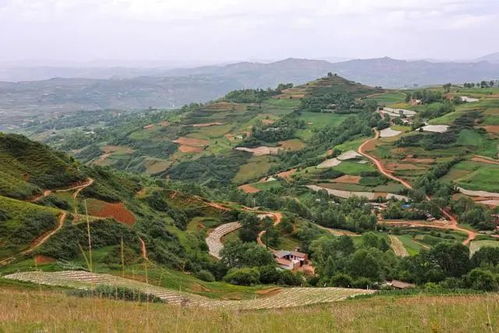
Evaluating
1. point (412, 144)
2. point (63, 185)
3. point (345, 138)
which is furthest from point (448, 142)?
point (63, 185)

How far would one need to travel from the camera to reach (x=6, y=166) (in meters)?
41.7

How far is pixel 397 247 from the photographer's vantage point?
5938 centimetres

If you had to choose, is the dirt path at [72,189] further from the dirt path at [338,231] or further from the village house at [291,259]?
the dirt path at [338,231]

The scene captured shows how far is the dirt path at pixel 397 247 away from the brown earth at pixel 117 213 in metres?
29.8

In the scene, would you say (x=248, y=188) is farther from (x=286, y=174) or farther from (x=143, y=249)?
(x=143, y=249)

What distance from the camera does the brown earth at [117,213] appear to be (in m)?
40.4

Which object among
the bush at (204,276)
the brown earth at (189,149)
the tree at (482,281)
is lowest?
the brown earth at (189,149)

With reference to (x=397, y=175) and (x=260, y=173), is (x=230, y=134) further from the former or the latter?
(x=397, y=175)

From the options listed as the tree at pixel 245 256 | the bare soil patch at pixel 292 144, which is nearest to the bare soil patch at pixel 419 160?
the bare soil patch at pixel 292 144

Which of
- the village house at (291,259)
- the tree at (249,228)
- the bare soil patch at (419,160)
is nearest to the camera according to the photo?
the village house at (291,259)

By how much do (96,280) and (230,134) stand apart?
410ft

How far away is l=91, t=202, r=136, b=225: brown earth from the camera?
133 ft

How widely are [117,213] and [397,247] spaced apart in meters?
34.1

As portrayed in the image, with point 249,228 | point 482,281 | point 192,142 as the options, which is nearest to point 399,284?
point 482,281
